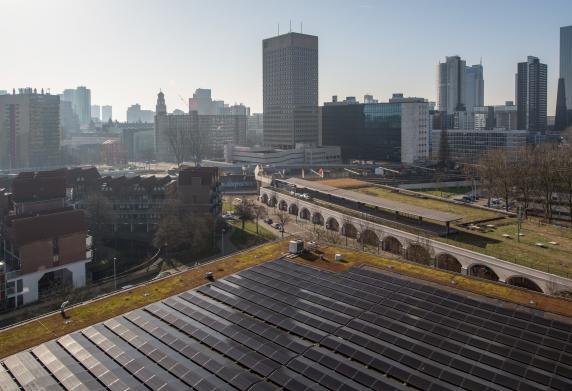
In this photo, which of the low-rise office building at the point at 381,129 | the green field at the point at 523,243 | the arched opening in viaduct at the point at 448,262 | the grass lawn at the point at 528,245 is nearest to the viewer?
the grass lawn at the point at 528,245

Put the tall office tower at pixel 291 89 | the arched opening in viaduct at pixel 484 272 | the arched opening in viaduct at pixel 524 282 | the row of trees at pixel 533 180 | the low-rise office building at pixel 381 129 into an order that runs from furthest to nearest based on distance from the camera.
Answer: the tall office tower at pixel 291 89
the low-rise office building at pixel 381 129
the row of trees at pixel 533 180
the arched opening in viaduct at pixel 484 272
the arched opening in viaduct at pixel 524 282

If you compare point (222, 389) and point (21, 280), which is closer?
point (222, 389)

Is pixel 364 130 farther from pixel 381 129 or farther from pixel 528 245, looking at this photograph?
pixel 528 245

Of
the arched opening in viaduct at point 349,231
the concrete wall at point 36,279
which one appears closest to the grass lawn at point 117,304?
the concrete wall at point 36,279

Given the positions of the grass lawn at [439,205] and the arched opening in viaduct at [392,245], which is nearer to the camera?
the arched opening in viaduct at [392,245]

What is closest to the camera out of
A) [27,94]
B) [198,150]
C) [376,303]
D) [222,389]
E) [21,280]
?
[222,389]

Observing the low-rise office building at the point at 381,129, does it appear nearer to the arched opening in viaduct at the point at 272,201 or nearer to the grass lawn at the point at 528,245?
the arched opening in viaduct at the point at 272,201

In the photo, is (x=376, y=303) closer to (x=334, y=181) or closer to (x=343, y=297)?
(x=343, y=297)

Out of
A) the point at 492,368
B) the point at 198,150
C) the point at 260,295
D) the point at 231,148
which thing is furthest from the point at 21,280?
the point at 198,150

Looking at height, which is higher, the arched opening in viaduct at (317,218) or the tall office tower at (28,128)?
the tall office tower at (28,128)
